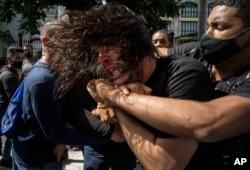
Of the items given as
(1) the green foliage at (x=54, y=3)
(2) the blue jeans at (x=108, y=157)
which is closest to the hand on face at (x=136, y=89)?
(2) the blue jeans at (x=108, y=157)

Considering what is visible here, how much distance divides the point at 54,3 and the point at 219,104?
13.5 m

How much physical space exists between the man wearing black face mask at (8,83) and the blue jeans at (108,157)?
2.57 m

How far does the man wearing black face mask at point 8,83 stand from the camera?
573 cm

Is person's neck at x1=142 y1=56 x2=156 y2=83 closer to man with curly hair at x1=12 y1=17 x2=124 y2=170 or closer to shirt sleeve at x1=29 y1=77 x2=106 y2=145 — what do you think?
man with curly hair at x1=12 y1=17 x2=124 y2=170

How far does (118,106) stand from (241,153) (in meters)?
0.55

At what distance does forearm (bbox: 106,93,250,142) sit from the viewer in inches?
53.6

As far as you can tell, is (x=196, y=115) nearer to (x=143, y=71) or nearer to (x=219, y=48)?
(x=143, y=71)

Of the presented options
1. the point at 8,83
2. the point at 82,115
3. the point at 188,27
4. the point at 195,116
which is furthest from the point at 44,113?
the point at 188,27

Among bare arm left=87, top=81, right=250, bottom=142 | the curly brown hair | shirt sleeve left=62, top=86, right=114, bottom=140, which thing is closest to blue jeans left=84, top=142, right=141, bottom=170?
shirt sleeve left=62, top=86, right=114, bottom=140

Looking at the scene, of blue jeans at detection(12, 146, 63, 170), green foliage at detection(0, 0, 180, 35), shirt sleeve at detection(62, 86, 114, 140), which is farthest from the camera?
green foliage at detection(0, 0, 180, 35)

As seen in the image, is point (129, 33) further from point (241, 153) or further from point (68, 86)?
point (241, 153)

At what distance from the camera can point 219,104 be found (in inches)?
55.1

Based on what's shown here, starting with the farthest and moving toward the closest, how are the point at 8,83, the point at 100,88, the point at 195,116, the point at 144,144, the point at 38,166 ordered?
the point at 8,83, the point at 38,166, the point at 100,88, the point at 144,144, the point at 195,116

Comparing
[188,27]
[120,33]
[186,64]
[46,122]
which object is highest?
[120,33]
